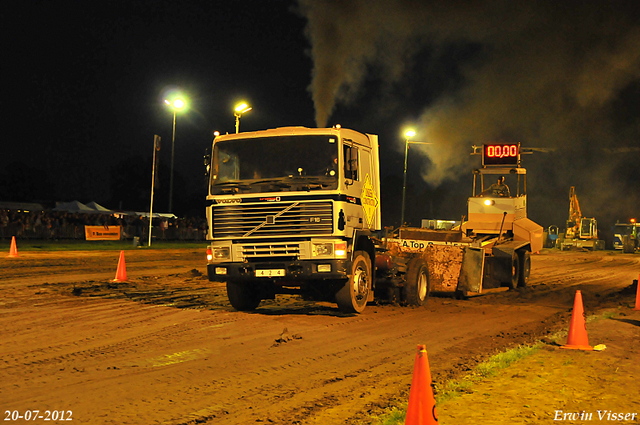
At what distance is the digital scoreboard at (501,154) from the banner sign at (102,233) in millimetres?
24392

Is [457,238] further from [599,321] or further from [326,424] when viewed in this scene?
[326,424]

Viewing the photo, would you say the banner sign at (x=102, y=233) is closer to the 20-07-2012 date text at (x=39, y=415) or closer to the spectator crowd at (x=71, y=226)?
the spectator crowd at (x=71, y=226)

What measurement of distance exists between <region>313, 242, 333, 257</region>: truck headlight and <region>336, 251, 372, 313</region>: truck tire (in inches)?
23.5

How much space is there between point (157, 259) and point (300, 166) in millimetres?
18349

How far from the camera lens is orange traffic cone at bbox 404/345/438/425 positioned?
4.33 meters

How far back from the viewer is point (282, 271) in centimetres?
1056

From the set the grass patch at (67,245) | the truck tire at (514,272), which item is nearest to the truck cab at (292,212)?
the truck tire at (514,272)

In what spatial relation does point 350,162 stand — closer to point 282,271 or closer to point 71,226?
point 282,271

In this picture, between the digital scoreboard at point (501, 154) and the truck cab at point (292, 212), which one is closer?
the truck cab at point (292, 212)

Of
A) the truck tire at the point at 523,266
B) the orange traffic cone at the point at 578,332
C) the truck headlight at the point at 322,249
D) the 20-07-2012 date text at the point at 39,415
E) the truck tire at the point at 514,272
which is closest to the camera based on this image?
the 20-07-2012 date text at the point at 39,415

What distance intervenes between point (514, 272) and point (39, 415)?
14.3m

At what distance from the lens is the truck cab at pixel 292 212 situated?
34.2 ft

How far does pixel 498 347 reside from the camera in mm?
8797

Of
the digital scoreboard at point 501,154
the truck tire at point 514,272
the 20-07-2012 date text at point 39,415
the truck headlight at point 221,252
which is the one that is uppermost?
the digital scoreboard at point 501,154
